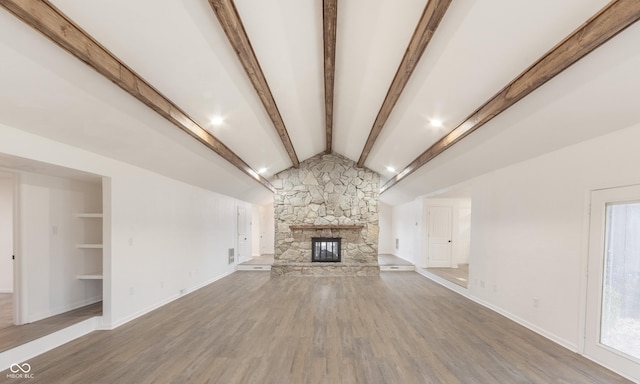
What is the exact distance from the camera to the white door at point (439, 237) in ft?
26.4

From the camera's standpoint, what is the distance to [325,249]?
839 cm

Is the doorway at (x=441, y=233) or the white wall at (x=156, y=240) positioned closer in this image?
the white wall at (x=156, y=240)

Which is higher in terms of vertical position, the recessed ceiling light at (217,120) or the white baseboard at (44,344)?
the recessed ceiling light at (217,120)

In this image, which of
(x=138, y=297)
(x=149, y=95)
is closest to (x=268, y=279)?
(x=138, y=297)

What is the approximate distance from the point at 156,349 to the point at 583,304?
4801mm

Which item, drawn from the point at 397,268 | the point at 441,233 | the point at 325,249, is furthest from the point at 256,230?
the point at 441,233

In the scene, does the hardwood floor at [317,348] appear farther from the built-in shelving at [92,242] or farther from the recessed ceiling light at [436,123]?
the recessed ceiling light at [436,123]

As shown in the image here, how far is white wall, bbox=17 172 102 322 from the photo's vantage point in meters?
3.69

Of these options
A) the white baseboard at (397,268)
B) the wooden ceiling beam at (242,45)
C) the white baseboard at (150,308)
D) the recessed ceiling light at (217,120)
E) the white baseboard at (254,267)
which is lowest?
the white baseboard at (254,267)

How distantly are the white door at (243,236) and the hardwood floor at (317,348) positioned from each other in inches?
150

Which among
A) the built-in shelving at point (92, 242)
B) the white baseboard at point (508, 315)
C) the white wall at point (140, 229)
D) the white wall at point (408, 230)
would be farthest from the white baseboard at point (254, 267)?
the white baseboard at point (508, 315)

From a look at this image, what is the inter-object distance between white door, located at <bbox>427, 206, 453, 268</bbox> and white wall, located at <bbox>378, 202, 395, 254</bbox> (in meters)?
3.32

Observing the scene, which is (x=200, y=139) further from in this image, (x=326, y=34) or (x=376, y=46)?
(x=376, y=46)

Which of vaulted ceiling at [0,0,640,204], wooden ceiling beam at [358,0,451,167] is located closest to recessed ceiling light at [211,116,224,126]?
vaulted ceiling at [0,0,640,204]
